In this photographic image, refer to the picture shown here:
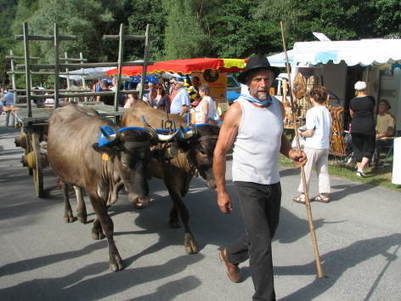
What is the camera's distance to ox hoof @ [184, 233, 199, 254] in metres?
5.13

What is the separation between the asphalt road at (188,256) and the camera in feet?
14.0

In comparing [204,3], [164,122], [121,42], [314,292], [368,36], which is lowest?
[314,292]

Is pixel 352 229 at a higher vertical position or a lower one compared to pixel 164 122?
lower

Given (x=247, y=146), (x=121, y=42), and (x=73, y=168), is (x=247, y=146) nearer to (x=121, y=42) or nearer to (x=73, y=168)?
(x=73, y=168)

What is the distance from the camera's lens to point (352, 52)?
10031 mm

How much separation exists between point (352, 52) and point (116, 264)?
773 cm

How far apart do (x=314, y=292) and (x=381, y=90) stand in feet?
32.4

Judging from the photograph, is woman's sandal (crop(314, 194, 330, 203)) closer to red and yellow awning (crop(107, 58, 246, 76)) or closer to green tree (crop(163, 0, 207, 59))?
red and yellow awning (crop(107, 58, 246, 76))

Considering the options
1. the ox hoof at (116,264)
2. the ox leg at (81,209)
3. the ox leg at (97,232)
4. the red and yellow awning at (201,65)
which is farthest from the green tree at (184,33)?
the ox hoof at (116,264)

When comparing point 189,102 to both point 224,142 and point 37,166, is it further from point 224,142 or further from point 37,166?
point 224,142

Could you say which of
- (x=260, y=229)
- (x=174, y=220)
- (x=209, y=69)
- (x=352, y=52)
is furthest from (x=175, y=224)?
(x=209, y=69)

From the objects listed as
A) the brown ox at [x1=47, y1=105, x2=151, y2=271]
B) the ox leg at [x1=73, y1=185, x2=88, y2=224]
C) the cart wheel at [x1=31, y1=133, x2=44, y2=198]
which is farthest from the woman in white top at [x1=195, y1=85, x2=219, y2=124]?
the ox leg at [x1=73, y1=185, x2=88, y2=224]

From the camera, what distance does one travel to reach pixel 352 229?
5.95 meters

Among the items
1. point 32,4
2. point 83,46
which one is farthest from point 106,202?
point 32,4
